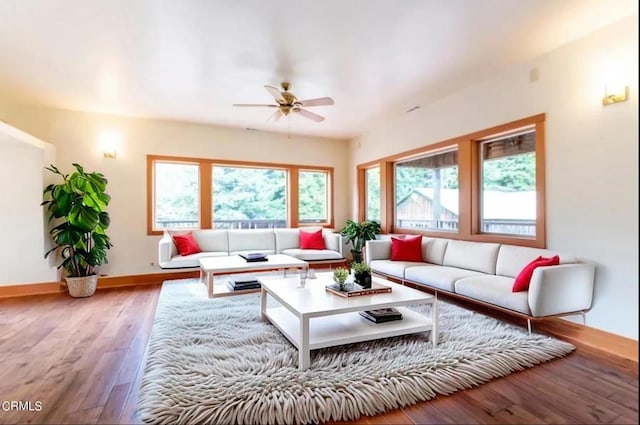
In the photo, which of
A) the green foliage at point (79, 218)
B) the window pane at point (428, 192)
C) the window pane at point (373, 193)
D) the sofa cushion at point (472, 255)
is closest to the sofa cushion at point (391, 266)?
the sofa cushion at point (472, 255)

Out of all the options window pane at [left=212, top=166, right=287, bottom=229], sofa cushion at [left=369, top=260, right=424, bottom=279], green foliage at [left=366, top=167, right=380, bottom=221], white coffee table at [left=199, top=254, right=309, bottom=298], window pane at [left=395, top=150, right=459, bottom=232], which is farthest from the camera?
green foliage at [left=366, top=167, right=380, bottom=221]

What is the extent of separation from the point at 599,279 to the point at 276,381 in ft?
9.28

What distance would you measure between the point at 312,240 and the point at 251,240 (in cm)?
107

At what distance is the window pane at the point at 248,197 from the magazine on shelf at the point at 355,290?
3.66 metres

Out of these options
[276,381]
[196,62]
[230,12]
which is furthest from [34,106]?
[276,381]

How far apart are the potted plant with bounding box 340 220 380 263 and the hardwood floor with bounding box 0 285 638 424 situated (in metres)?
3.44

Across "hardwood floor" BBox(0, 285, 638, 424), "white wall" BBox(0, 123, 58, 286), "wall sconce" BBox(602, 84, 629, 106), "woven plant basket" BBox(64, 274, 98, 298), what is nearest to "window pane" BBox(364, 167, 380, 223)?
"wall sconce" BBox(602, 84, 629, 106)

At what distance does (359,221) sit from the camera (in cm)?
648

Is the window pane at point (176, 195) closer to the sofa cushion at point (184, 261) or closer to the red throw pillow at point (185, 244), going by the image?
the red throw pillow at point (185, 244)

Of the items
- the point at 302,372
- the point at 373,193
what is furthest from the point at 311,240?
the point at 302,372

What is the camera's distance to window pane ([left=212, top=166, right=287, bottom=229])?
19.2 feet

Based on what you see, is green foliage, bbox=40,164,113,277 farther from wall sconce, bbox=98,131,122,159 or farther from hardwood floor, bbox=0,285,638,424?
hardwood floor, bbox=0,285,638,424

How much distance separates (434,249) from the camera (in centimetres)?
432

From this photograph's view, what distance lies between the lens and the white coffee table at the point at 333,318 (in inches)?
85.1
